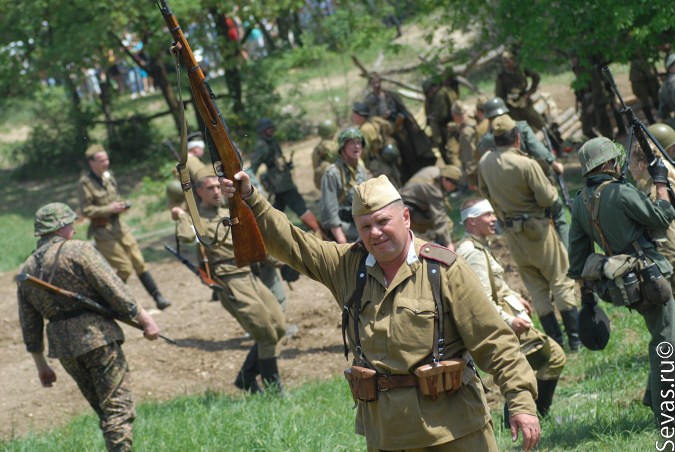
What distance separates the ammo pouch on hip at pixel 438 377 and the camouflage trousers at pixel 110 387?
336 centimetres

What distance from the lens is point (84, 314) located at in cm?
727

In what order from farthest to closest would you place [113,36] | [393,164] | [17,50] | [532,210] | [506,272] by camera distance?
[17,50] < [113,36] < [393,164] < [506,272] < [532,210]

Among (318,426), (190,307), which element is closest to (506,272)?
(190,307)

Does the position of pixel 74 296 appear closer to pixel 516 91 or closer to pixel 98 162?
pixel 98 162

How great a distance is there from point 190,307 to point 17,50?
1159 cm

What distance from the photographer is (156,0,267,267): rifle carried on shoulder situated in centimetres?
496

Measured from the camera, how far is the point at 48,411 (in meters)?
9.59

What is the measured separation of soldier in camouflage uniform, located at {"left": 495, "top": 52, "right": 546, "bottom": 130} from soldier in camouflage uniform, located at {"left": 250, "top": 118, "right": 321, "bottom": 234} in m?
4.14

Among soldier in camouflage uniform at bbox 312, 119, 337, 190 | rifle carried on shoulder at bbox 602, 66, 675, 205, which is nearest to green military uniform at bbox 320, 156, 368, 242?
soldier in camouflage uniform at bbox 312, 119, 337, 190

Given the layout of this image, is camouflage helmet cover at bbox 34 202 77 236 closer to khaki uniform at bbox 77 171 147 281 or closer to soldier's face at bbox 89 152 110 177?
soldier's face at bbox 89 152 110 177

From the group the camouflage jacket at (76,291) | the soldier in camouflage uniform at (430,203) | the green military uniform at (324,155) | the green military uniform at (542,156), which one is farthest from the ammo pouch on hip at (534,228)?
the green military uniform at (324,155)

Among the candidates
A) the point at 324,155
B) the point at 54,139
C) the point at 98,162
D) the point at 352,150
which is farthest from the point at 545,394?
the point at 54,139

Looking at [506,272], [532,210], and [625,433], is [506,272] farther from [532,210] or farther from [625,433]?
[625,433]

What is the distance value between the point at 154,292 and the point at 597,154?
8.14m
